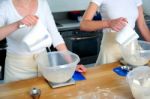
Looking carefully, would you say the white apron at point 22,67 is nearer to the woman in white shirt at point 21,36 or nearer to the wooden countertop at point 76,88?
the woman in white shirt at point 21,36

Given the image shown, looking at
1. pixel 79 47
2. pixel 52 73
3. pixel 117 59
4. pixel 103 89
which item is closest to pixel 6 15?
pixel 52 73

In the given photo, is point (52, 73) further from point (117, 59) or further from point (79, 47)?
point (79, 47)

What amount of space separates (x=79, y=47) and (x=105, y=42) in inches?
56.2

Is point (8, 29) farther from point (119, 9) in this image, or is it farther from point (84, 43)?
point (84, 43)

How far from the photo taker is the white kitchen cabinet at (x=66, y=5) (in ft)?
10.5

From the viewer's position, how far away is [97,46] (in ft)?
10.9

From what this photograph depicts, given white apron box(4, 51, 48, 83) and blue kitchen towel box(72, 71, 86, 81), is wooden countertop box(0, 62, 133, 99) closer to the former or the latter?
blue kitchen towel box(72, 71, 86, 81)

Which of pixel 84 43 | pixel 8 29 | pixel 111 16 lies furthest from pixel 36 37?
pixel 84 43

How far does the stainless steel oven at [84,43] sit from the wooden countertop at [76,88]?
1671 millimetres

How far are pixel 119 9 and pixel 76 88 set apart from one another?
29.0 inches

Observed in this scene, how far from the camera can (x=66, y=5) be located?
330cm

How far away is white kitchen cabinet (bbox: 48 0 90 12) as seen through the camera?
321 cm

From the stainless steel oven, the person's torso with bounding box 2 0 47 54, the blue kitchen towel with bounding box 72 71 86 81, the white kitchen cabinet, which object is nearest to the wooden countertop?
the blue kitchen towel with bounding box 72 71 86 81

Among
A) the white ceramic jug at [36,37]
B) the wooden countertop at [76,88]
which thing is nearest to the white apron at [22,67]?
the wooden countertop at [76,88]
